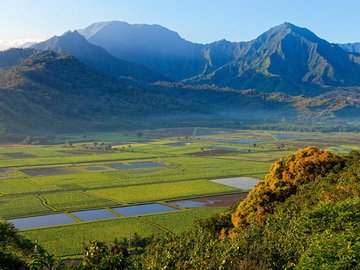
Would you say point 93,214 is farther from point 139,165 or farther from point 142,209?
point 139,165

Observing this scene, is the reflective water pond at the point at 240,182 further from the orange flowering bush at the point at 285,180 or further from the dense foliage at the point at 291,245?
the dense foliage at the point at 291,245

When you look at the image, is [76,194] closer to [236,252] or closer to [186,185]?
[186,185]

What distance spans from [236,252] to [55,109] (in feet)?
597

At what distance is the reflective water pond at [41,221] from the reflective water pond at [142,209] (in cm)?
669

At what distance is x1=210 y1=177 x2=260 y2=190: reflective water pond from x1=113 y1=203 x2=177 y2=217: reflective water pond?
17881 millimetres

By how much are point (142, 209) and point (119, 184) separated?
51.7 feet

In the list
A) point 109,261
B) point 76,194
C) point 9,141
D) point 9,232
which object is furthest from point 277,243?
point 9,141

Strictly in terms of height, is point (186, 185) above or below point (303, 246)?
below

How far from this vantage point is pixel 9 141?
139125 mm

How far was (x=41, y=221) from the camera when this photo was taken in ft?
165

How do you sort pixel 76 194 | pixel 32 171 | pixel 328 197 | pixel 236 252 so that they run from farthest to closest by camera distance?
pixel 32 171, pixel 76 194, pixel 328 197, pixel 236 252

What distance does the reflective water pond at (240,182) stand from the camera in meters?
73.2

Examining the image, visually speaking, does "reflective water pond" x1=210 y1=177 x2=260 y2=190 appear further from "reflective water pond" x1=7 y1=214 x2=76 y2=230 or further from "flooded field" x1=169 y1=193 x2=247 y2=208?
"reflective water pond" x1=7 y1=214 x2=76 y2=230

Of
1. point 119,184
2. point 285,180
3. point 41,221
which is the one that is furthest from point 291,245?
point 119,184
